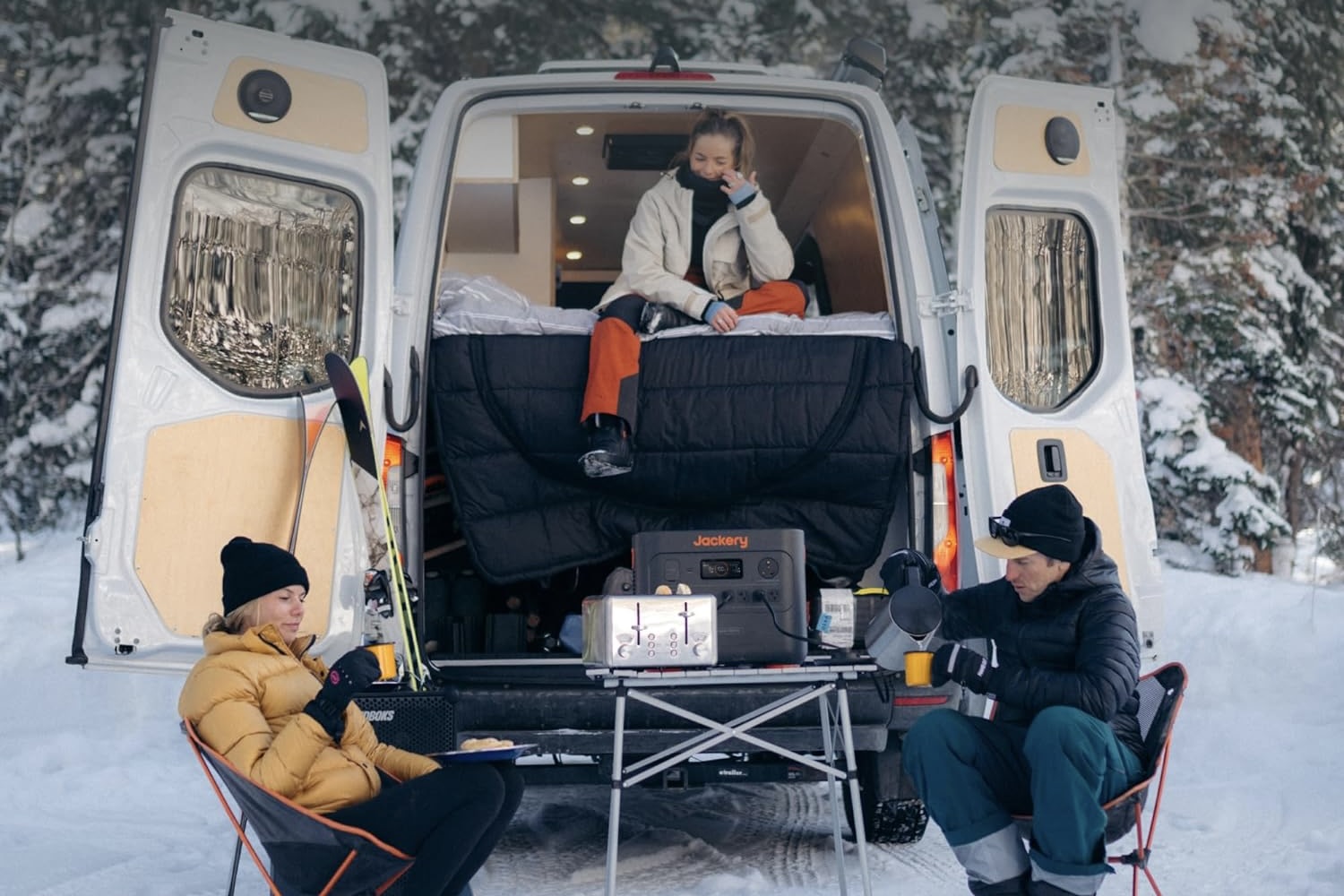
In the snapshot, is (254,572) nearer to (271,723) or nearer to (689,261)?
(271,723)

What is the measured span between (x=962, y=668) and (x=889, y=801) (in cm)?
131

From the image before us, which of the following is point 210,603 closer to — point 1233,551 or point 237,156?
point 237,156

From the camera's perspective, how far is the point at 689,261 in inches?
199

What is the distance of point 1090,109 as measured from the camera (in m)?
4.34

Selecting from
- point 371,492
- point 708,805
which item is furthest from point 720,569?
point 708,805

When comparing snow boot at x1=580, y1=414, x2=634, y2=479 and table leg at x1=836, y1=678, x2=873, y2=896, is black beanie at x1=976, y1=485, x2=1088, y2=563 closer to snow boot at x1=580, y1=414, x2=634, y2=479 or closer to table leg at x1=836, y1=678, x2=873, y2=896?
table leg at x1=836, y1=678, x2=873, y2=896

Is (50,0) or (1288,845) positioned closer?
(1288,845)

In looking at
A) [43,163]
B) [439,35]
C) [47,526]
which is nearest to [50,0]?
[43,163]

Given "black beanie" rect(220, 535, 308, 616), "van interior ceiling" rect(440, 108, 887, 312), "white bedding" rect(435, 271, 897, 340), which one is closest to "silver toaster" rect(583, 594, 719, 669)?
"black beanie" rect(220, 535, 308, 616)

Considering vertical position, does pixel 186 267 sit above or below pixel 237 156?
below

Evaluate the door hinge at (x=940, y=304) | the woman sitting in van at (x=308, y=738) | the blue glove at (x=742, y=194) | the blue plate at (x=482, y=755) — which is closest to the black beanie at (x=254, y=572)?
the woman sitting in van at (x=308, y=738)

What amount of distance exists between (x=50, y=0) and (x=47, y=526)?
15.9 ft

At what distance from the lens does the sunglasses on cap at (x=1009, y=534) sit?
3303mm

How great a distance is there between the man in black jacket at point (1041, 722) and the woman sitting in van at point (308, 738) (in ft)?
3.06
